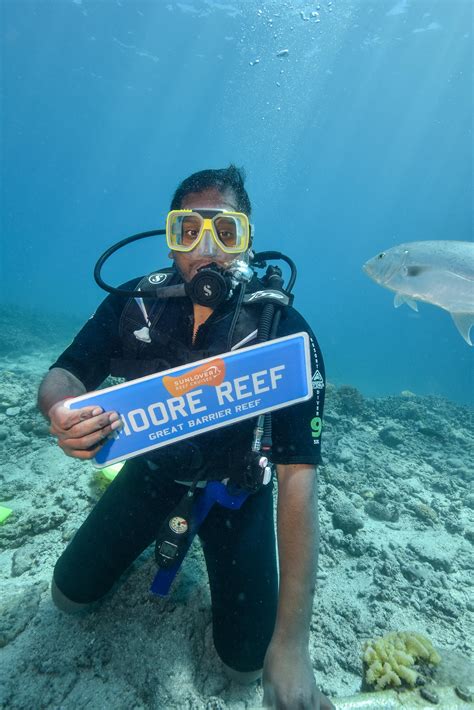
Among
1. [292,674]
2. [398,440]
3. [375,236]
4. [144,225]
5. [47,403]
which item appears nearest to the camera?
[292,674]

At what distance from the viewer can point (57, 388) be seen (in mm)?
2209

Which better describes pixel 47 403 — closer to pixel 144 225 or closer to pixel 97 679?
pixel 97 679

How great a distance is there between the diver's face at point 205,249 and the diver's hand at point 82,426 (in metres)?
1.31

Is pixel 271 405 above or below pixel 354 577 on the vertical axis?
above

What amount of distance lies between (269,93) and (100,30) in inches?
1153

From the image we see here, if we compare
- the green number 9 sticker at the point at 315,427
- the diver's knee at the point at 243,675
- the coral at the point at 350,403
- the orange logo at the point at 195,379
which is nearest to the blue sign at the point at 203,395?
the orange logo at the point at 195,379

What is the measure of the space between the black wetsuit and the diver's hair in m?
0.94

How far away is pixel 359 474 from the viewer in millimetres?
6699

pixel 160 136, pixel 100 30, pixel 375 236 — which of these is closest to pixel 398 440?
pixel 100 30

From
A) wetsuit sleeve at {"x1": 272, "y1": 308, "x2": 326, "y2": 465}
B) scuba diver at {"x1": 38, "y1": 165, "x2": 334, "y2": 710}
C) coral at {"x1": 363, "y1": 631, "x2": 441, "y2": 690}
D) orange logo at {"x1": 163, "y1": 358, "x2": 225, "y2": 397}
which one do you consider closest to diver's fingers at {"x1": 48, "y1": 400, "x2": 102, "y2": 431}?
orange logo at {"x1": 163, "y1": 358, "x2": 225, "y2": 397}

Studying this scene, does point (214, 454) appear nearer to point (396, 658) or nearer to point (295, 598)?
point (295, 598)

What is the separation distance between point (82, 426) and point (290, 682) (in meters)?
1.56

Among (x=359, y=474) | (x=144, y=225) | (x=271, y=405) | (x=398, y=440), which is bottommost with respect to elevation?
→ (x=398, y=440)

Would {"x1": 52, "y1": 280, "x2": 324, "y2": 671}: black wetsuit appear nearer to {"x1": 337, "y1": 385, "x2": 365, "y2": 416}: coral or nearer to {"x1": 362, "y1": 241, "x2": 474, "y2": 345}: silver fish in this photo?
{"x1": 362, "y1": 241, "x2": 474, "y2": 345}: silver fish
